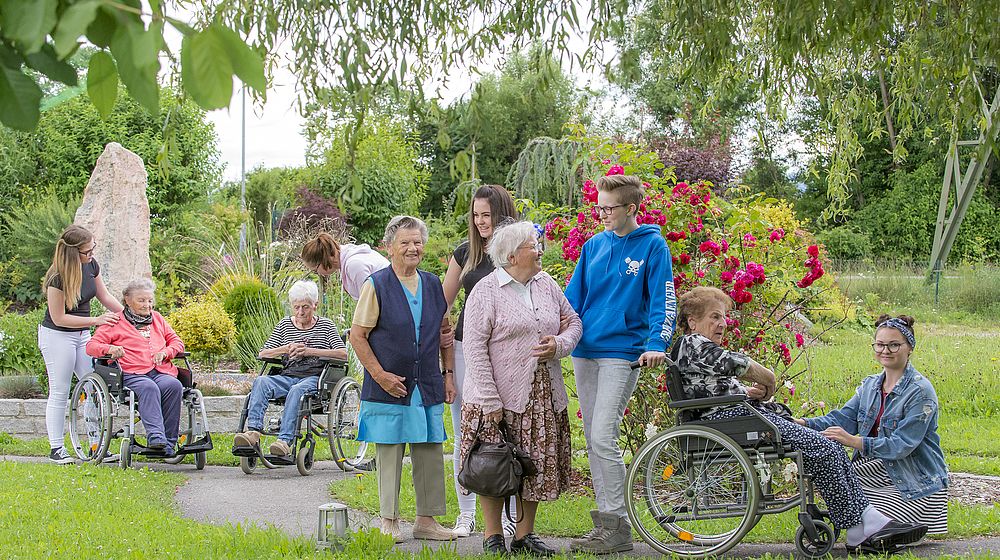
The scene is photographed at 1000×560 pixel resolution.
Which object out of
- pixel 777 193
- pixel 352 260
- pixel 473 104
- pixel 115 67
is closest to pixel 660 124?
pixel 777 193

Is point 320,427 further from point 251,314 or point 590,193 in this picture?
point 251,314

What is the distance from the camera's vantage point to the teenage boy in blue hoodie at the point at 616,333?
470 centimetres

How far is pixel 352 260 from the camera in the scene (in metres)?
5.92

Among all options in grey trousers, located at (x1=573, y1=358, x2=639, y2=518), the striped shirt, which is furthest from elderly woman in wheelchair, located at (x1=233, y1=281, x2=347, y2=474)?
grey trousers, located at (x1=573, y1=358, x2=639, y2=518)

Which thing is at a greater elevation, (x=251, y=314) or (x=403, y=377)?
(x=251, y=314)

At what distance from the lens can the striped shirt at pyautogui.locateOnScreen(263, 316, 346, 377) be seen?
7.46 meters

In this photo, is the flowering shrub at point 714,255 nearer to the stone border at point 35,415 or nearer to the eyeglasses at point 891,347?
the eyeglasses at point 891,347

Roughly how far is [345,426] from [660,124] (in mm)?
24359

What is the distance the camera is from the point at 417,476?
5.06 metres

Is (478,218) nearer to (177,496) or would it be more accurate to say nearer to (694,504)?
(694,504)

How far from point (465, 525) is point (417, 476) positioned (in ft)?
1.31

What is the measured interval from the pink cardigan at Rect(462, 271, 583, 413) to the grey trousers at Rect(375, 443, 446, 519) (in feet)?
1.82

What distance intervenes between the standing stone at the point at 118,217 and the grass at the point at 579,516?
18.9 ft

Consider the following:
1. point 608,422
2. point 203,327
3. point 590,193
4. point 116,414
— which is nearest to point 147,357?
point 116,414
